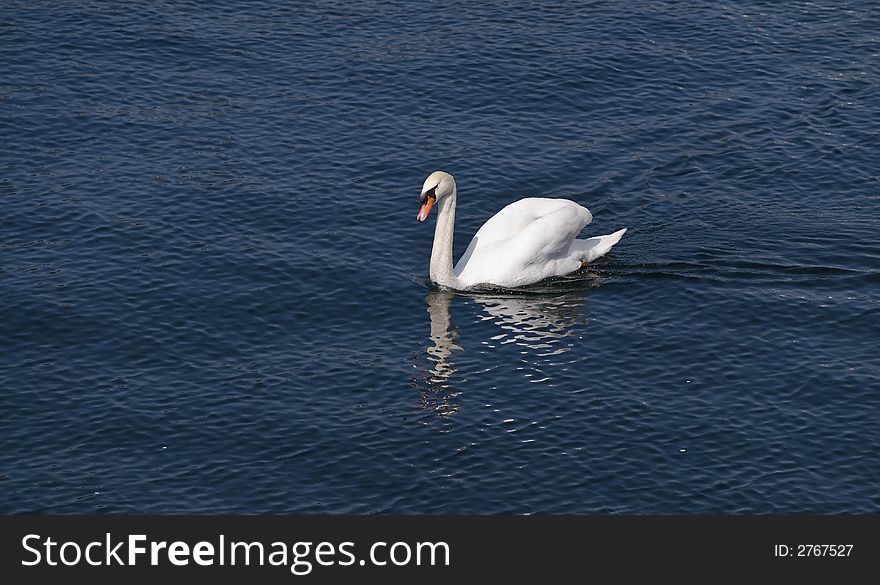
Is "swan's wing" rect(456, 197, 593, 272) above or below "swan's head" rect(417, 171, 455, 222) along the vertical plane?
below

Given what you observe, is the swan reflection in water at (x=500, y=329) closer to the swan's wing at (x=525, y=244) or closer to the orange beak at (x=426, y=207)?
the swan's wing at (x=525, y=244)

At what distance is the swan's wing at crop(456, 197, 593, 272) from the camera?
51938 millimetres

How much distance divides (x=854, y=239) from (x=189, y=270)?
2365 cm

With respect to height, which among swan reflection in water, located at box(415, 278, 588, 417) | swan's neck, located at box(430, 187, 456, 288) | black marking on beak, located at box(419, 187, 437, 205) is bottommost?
swan reflection in water, located at box(415, 278, 588, 417)

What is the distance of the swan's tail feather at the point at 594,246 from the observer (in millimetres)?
52594

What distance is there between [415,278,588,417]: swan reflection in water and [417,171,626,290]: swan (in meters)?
0.74

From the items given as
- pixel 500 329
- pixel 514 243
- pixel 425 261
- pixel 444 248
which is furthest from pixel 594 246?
pixel 425 261

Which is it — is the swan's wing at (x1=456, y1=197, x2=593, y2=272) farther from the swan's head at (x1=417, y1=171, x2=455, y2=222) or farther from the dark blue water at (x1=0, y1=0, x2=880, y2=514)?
the swan's head at (x1=417, y1=171, x2=455, y2=222)

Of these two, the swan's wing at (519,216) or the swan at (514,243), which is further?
the swan's wing at (519,216)

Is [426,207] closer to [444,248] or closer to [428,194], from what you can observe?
[428,194]

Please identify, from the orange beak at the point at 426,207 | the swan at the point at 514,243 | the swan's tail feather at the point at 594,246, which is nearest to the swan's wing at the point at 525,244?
the swan at the point at 514,243

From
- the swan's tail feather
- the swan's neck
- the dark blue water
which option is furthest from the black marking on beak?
the swan's tail feather

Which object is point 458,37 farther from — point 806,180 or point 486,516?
point 486,516

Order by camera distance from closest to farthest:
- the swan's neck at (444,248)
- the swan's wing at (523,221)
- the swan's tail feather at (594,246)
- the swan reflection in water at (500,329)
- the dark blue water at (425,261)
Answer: the dark blue water at (425,261) < the swan reflection in water at (500,329) < the swan's neck at (444,248) < the swan's wing at (523,221) < the swan's tail feather at (594,246)
